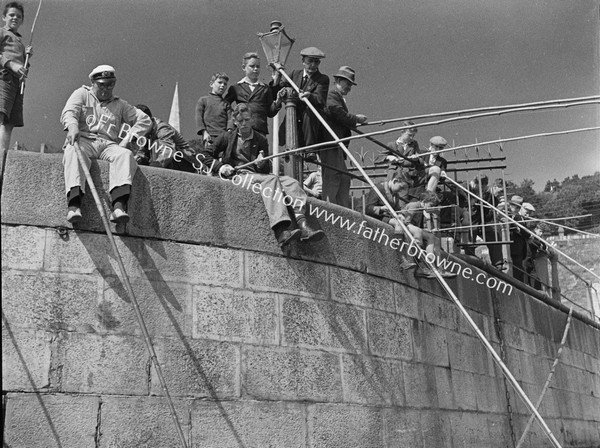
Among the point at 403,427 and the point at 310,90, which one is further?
the point at 310,90

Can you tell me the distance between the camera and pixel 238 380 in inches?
278

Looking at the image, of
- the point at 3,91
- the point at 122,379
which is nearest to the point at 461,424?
the point at 122,379

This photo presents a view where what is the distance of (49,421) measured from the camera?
6.20 metres

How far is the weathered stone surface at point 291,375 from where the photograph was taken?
7156mm

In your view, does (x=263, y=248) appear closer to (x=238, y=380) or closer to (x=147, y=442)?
(x=238, y=380)

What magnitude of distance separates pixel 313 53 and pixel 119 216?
378 cm

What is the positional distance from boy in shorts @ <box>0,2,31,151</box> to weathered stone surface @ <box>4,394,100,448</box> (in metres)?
2.57

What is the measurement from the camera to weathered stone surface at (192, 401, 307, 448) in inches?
267

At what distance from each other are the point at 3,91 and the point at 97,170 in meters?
1.66

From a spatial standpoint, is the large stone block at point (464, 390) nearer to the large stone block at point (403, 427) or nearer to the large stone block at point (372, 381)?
the large stone block at point (403, 427)

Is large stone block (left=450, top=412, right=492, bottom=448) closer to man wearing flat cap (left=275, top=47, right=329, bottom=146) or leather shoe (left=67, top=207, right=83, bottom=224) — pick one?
man wearing flat cap (left=275, top=47, right=329, bottom=146)

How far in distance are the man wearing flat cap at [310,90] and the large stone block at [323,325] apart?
2194mm

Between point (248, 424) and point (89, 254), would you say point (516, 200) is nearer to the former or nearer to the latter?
point (248, 424)

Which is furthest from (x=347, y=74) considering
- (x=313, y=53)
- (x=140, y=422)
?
(x=140, y=422)
